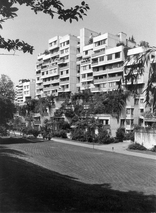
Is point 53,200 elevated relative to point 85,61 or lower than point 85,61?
lower

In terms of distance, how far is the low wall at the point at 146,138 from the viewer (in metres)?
27.4

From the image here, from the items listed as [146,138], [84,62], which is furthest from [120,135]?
[84,62]

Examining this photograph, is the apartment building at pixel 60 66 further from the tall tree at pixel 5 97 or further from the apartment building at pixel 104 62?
the tall tree at pixel 5 97

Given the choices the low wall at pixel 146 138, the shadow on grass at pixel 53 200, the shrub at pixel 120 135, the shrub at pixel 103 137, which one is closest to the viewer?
the shadow on grass at pixel 53 200

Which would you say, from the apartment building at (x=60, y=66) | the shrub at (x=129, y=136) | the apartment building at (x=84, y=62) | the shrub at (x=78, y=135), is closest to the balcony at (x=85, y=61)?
the apartment building at (x=84, y=62)

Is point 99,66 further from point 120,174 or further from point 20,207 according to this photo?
point 20,207

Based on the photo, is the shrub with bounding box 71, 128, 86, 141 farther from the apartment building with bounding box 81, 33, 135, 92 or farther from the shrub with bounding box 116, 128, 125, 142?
the apartment building with bounding box 81, 33, 135, 92

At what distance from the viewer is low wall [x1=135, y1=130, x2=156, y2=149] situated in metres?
27.4

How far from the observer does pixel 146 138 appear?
28.1 m

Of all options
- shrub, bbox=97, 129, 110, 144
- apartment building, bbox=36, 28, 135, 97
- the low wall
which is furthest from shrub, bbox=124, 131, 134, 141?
apartment building, bbox=36, 28, 135, 97

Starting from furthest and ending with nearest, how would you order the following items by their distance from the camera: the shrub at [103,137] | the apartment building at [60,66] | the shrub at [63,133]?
1. the apartment building at [60,66]
2. the shrub at [63,133]
3. the shrub at [103,137]

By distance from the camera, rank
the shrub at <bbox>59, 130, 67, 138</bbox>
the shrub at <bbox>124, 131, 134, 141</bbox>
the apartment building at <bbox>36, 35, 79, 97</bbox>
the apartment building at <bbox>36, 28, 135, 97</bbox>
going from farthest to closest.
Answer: the apartment building at <bbox>36, 35, 79, 97</bbox>
the apartment building at <bbox>36, 28, 135, 97</bbox>
the shrub at <bbox>59, 130, 67, 138</bbox>
the shrub at <bbox>124, 131, 134, 141</bbox>

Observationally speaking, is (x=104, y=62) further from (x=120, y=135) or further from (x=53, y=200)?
(x=53, y=200)

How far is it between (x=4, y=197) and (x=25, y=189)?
927 millimetres
